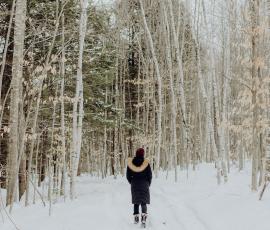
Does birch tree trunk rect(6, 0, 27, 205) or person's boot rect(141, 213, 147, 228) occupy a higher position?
birch tree trunk rect(6, 0, 27, 205)

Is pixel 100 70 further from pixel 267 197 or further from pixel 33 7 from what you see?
pixel 267 197

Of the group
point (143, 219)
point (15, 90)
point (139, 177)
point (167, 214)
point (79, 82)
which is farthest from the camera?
point (79, 82)

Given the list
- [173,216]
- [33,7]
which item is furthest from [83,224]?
Answer: [33,7]

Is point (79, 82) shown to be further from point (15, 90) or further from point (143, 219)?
point (143, 219)

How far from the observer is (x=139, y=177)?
11102mm

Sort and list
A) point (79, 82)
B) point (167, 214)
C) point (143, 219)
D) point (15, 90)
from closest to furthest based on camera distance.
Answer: point (143, 219) → point (167, 214) → point (15, 90) → point (79, 82)

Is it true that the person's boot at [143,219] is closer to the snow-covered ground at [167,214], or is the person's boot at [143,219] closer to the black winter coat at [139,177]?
the snow-covered ground at [167,214]

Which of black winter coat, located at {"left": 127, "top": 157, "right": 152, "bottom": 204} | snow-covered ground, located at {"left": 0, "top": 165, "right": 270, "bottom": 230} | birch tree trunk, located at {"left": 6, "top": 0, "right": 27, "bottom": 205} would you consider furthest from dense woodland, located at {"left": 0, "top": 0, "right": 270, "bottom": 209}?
black winter coat, located at {"left": 127, "top": 157, "right": 152, "bottom": 204}

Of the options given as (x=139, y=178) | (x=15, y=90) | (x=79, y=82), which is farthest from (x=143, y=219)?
(x=79, y=82)

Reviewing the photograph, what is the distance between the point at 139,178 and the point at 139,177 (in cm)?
3

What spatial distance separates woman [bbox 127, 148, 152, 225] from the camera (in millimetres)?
10852

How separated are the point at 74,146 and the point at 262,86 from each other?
667cm

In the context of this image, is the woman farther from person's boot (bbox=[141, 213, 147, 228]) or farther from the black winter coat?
person's boot (bbox=[141, 213, 147, 228])

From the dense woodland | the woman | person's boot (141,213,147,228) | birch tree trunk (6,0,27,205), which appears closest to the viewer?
person's boot (141,213,147,228)
